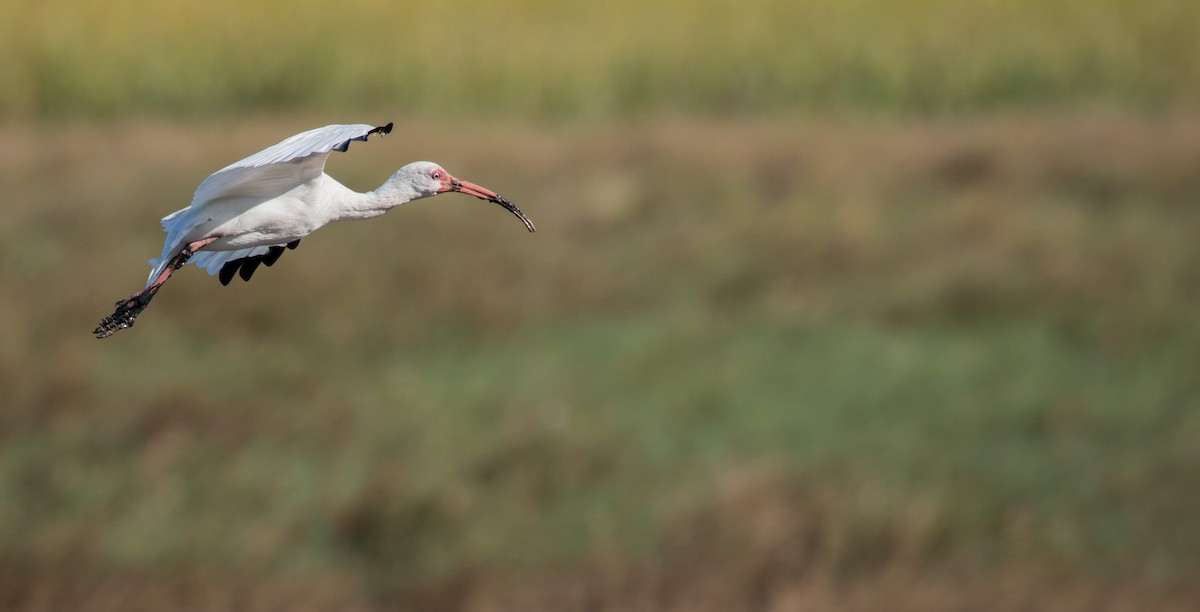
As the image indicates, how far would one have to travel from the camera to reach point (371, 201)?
3463 mm

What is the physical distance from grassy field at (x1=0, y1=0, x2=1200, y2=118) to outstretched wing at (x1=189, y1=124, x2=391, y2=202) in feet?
48.7

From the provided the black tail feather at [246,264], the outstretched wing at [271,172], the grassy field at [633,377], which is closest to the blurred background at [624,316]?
the grassy field at [633,377]

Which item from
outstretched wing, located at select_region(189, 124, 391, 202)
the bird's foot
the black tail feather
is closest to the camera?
outstretched wing, located at select_region(189, 124, 391, 202)

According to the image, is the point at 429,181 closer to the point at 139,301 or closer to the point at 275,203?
the point at 275,203

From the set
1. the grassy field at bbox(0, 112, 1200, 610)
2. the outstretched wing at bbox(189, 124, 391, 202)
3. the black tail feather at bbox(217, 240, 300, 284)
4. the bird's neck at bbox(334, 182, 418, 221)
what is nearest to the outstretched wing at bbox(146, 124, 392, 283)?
the outstretched wing at bbox(189, 124, 391, 202)

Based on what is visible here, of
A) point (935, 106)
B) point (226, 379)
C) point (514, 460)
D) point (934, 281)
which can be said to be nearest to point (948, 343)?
point (934, 281)

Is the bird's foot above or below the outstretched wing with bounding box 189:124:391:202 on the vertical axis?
below

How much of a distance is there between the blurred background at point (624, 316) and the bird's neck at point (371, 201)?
44.0ft

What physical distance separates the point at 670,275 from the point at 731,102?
3.21 meters

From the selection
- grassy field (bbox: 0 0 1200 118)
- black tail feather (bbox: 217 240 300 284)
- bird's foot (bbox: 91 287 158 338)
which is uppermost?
bird's foot (bbox: 91 287 158 338)

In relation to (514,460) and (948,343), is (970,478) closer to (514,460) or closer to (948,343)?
(948,343)

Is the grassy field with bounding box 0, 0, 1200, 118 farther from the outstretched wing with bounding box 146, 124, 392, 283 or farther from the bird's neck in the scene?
the bird's neck

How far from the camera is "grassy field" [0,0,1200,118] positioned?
19531 millimetres

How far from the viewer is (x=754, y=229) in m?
23.5
